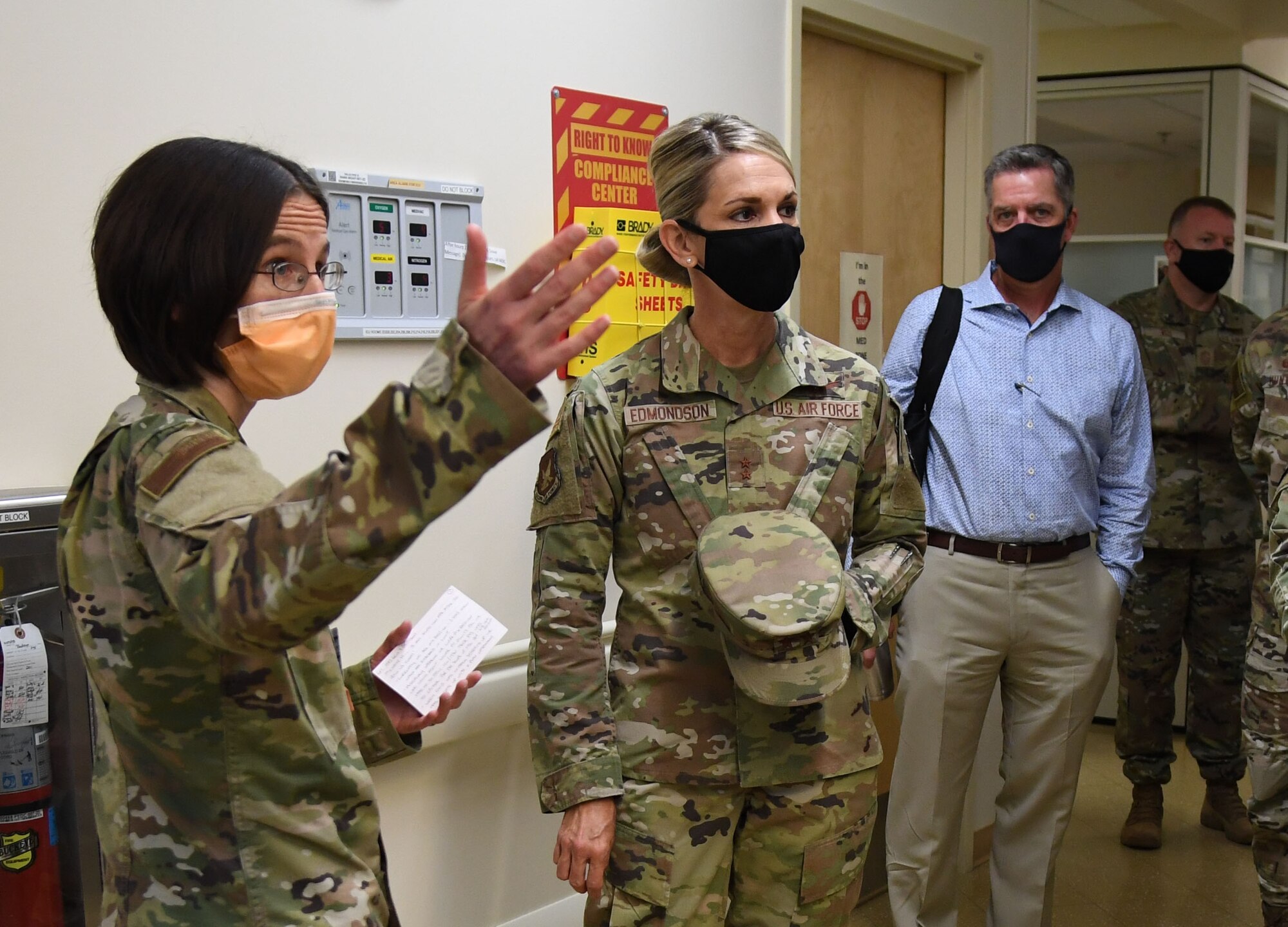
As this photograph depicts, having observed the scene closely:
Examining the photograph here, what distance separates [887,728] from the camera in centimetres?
310

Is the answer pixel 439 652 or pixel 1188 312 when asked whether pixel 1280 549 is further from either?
pixel 1188 312

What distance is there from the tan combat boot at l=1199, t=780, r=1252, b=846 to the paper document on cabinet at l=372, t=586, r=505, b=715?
118 inches

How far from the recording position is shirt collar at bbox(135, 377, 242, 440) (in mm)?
980

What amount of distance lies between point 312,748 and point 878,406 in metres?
1.09

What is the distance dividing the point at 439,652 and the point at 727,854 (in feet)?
1.71

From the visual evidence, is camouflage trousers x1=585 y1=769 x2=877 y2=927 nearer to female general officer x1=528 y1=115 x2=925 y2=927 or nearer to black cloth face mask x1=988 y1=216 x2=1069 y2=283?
female general officer x1=528 y1=115 x2=925 y2=927

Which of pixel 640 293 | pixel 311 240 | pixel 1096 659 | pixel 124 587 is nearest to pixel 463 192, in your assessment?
pixel 640 293

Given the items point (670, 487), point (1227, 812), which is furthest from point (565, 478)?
point (1227, 812)

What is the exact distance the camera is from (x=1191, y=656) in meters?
3.87

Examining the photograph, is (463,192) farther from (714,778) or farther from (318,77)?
(714,778)

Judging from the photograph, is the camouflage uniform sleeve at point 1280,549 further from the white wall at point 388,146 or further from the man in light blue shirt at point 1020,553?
the white wall at point 388,146

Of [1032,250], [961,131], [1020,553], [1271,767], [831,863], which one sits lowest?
[1271,767]

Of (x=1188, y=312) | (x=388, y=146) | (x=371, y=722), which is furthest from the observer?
(x=1188, y=312)

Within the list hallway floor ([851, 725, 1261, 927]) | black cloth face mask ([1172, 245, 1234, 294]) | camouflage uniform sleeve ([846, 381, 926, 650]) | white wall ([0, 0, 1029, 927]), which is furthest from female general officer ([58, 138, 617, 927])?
black cloth face mask ([1172, 245, 1234, 294])
